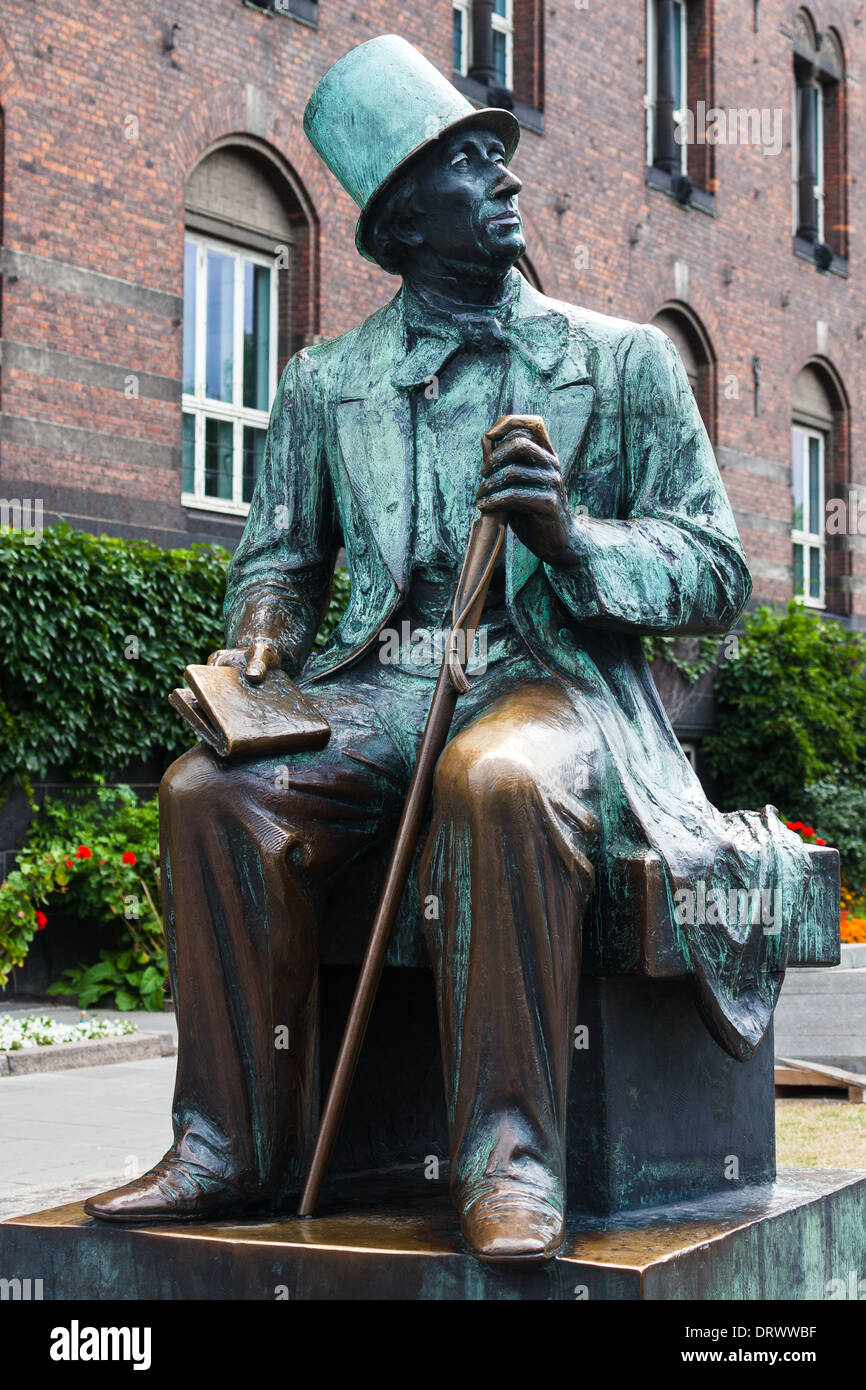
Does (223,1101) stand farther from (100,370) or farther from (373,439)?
(100,370)

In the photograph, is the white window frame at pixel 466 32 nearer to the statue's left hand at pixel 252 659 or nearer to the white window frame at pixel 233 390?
the white window frame at pixel 233 390

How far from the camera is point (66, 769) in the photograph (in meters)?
12.5

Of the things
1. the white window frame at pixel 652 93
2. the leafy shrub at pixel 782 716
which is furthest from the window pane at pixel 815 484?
the white window frame at pixel 652 93

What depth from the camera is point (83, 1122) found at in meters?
7.62

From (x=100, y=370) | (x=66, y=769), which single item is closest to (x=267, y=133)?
(x=100, y=370)

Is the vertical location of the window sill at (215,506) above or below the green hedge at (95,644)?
above

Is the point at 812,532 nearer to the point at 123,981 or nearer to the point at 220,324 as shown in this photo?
the point at 220,324

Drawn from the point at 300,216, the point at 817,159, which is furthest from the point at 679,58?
the point at 300,216

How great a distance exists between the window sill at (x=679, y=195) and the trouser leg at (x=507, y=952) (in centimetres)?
1788

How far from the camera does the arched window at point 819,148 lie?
76.5ft

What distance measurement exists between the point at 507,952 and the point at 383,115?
1.74 m

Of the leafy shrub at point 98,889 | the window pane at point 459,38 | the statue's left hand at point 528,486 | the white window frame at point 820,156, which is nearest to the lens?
the statue's left hand at point 528,486

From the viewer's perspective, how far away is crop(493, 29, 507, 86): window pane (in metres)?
18.2

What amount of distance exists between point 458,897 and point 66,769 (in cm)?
969
